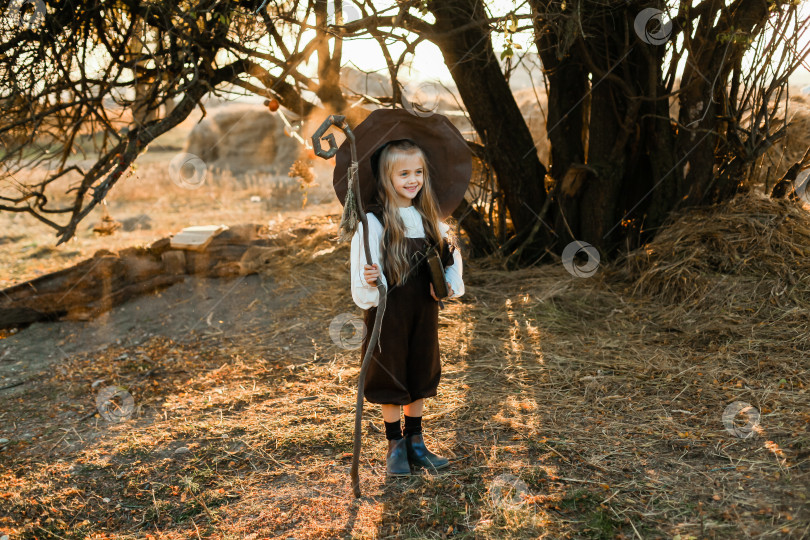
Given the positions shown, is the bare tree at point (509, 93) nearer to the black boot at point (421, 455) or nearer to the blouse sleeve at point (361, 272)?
the blouse sleeve at point (361, 272)

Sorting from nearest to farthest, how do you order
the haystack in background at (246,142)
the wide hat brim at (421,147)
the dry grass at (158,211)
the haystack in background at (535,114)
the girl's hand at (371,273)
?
the girl's hand at (371,273) → the wide hat brim at (421,147) → the dry grass at (158,211) → the haystack in background at (535,114) → the haystack in background at (246,142)

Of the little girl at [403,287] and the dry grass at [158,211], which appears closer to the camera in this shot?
the little girl at [403,287]

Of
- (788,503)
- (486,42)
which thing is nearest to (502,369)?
(788,503)

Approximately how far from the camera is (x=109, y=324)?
18.7 ft

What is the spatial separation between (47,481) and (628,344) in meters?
3.40

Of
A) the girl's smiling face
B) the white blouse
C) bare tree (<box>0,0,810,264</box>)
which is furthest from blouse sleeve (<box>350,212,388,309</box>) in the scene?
bare tree (<box>0,0,810,264</box>)

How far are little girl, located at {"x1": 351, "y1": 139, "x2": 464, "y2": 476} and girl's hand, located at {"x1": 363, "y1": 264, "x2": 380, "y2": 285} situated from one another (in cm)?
5

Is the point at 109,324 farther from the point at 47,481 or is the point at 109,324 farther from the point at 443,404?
the point at 443,404

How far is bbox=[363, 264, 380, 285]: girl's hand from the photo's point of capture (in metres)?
2.70

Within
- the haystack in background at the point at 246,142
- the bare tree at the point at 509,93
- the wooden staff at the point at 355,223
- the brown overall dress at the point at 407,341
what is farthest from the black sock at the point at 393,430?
the haystack in background at the point at 246,142

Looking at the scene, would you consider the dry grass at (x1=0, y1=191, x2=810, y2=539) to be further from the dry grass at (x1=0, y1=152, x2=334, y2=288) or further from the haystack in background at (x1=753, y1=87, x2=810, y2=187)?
the dry grass at (x1=0, y1=152, x2=334, y2=288)

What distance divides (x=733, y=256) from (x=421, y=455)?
2.89 m

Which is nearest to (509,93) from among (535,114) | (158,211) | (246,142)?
(535,114)

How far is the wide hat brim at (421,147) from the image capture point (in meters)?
2.84
